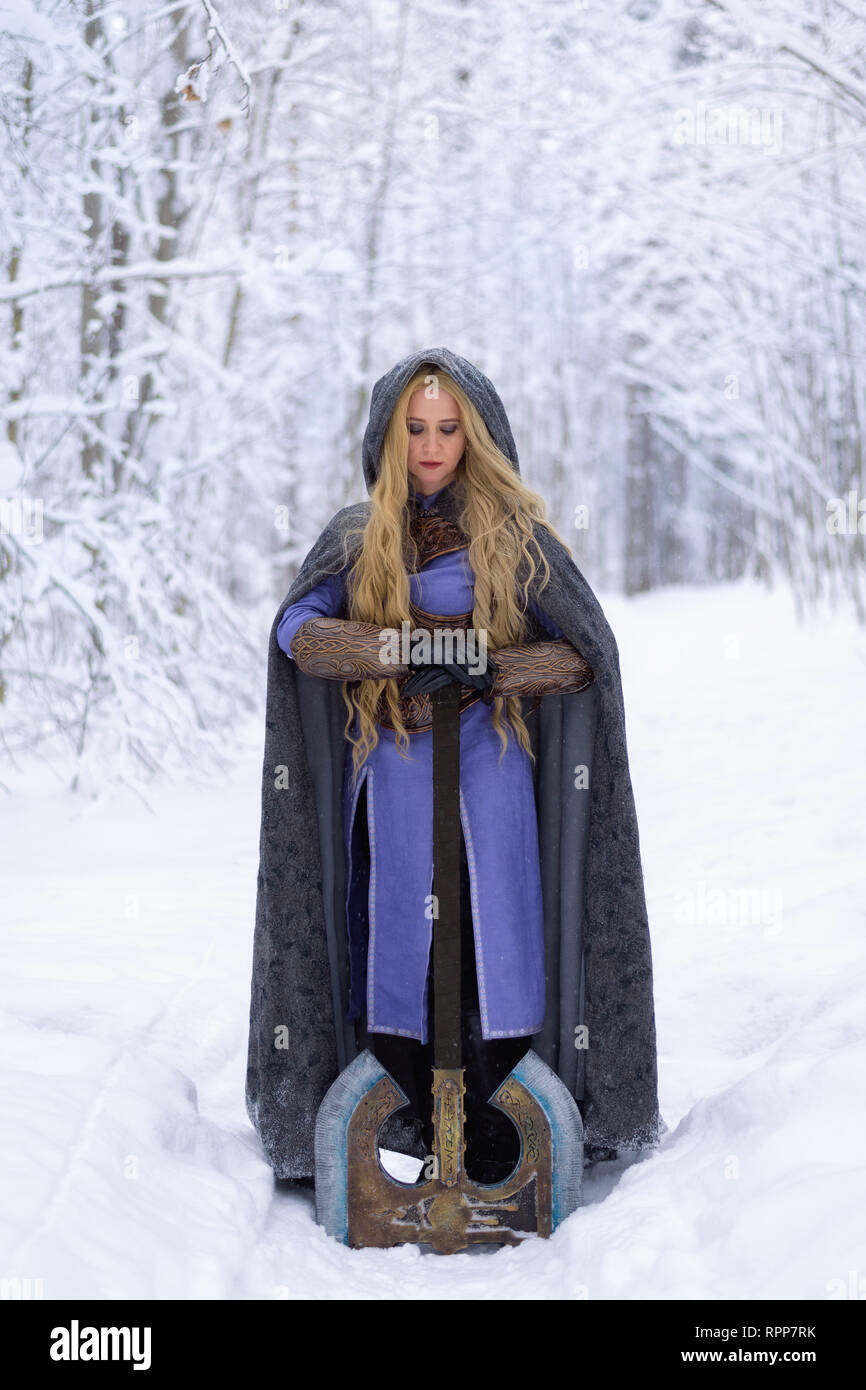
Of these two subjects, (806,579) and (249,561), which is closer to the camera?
(249,561)

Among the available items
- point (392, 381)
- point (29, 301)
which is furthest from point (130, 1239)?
point (29, 301)

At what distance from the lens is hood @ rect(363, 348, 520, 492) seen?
2.38m

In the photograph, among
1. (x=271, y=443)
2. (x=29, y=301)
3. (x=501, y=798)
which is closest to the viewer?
(x=501, y=798)

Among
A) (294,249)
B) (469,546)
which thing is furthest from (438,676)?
(294,249)

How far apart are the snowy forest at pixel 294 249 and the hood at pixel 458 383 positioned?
836 millimetres

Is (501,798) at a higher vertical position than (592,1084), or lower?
higher

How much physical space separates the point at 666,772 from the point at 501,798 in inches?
185

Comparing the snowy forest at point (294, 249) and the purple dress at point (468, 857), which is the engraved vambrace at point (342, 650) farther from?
the snowy forest at point (294, 249)

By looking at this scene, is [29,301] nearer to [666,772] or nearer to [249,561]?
[666,772]

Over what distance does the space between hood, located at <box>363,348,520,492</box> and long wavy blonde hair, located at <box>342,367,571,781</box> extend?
2cm

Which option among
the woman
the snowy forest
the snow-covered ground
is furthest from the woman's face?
the snow-covered ground

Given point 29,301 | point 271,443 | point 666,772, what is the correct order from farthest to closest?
point 271,443
point 666,772
point 29,301

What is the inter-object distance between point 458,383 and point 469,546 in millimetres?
311

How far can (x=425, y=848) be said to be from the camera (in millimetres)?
2480
